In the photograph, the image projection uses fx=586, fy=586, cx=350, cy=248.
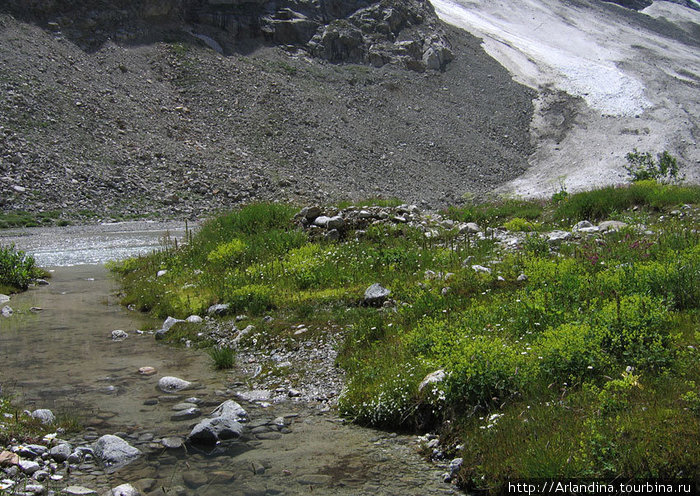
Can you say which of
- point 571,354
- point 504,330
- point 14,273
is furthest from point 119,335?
point 571,354

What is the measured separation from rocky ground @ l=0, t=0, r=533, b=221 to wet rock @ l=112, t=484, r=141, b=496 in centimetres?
3232

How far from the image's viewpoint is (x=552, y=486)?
4266mm

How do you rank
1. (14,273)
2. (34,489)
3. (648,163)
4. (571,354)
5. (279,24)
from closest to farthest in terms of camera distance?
(34,489) < (571,354) < (14,273) < (648,163) < (279,24)

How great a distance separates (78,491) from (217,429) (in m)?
1.39

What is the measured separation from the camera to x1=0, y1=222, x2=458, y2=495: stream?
4977 mm

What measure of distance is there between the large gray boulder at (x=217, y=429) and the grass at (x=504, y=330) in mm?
1229

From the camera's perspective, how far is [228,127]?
168ft

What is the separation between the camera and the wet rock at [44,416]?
6027mm

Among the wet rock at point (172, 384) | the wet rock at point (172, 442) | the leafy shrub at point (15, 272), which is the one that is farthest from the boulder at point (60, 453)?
the leafy shrub at point (15, 272)

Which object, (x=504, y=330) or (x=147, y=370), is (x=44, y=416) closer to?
(x=147, y=370)

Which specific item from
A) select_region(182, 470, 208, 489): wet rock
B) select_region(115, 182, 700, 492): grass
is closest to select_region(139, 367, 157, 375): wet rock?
select_region(115, 182, 700, 492): grass

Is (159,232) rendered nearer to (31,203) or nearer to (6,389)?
(31,203)

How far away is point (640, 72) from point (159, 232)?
72753mm

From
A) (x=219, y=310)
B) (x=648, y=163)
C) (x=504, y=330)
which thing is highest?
(x=504, y=330)
